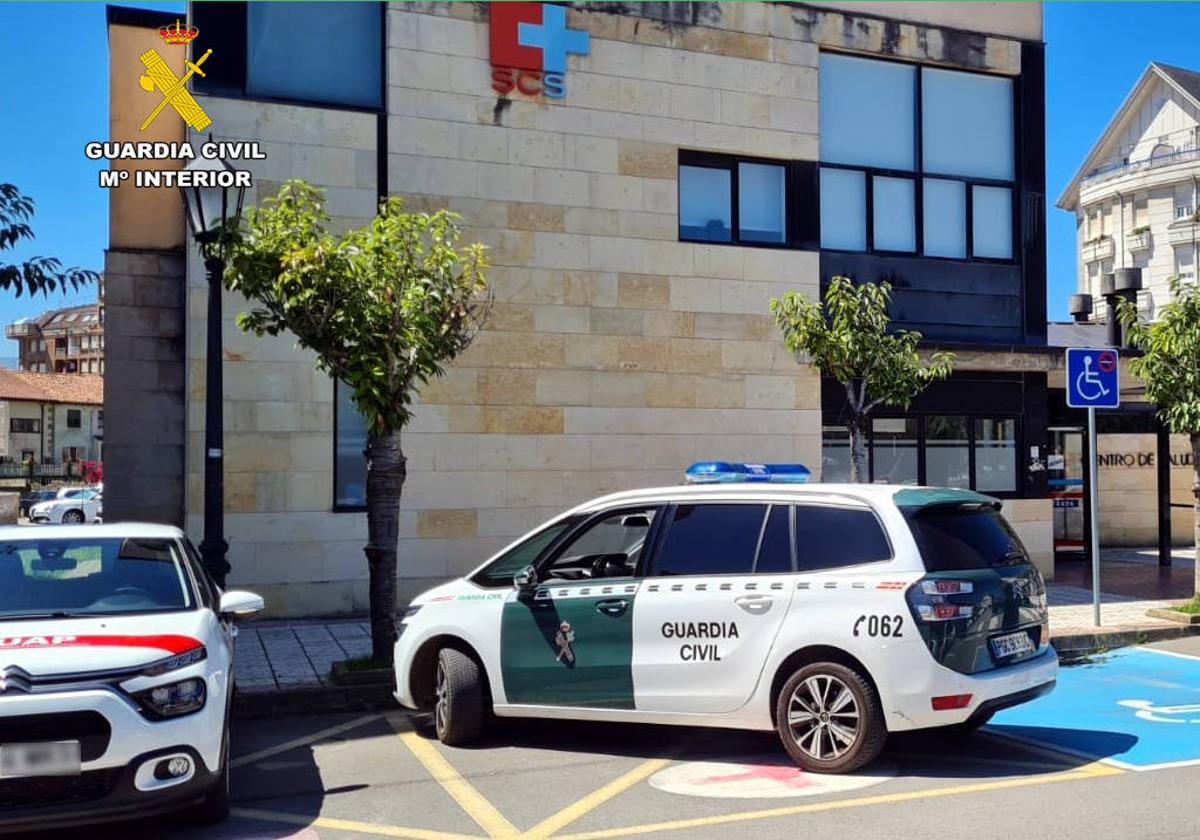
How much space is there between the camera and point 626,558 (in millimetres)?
7359

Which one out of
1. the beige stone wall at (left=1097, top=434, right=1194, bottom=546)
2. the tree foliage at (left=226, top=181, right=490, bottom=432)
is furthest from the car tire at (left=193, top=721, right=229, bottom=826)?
the beige stone wall at (left=1097, top=434, right=1194, bottom=546)

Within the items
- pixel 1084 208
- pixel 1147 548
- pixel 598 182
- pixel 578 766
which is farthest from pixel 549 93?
pixel 1084 208

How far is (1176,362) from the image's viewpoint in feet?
42.1

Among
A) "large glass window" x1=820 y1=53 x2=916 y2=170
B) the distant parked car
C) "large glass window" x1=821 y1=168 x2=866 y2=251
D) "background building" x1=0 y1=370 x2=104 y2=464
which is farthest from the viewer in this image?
"background building" x1=0 y1=370 x2=104 y2=464

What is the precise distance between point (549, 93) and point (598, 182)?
1.21 meters

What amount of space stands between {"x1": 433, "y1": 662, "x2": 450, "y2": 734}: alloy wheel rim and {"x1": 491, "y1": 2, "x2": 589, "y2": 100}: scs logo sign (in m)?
7.95

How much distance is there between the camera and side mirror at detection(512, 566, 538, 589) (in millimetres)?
7355

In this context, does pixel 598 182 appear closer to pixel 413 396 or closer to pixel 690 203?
pixel 690 203

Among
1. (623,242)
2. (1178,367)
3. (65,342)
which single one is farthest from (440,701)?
(65,342)

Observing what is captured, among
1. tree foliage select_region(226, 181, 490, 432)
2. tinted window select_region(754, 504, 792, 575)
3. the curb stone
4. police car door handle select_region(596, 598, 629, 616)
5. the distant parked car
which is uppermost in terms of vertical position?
tree foliage select_region(226, 181, 490, 432)

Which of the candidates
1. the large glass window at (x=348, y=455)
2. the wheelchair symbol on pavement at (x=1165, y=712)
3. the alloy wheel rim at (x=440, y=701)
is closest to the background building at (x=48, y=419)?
the large glass window at (x=348, y=455)

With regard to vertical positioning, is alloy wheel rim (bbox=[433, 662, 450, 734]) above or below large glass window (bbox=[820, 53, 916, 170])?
below

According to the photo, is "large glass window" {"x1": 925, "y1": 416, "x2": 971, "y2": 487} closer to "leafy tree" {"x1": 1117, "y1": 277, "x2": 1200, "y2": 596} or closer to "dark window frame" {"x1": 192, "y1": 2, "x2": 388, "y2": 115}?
"leafy tree" {"x1": 1117, "y1": 277, "x2": 1200, "y2": 596}

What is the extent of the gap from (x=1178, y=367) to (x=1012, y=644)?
764cm
